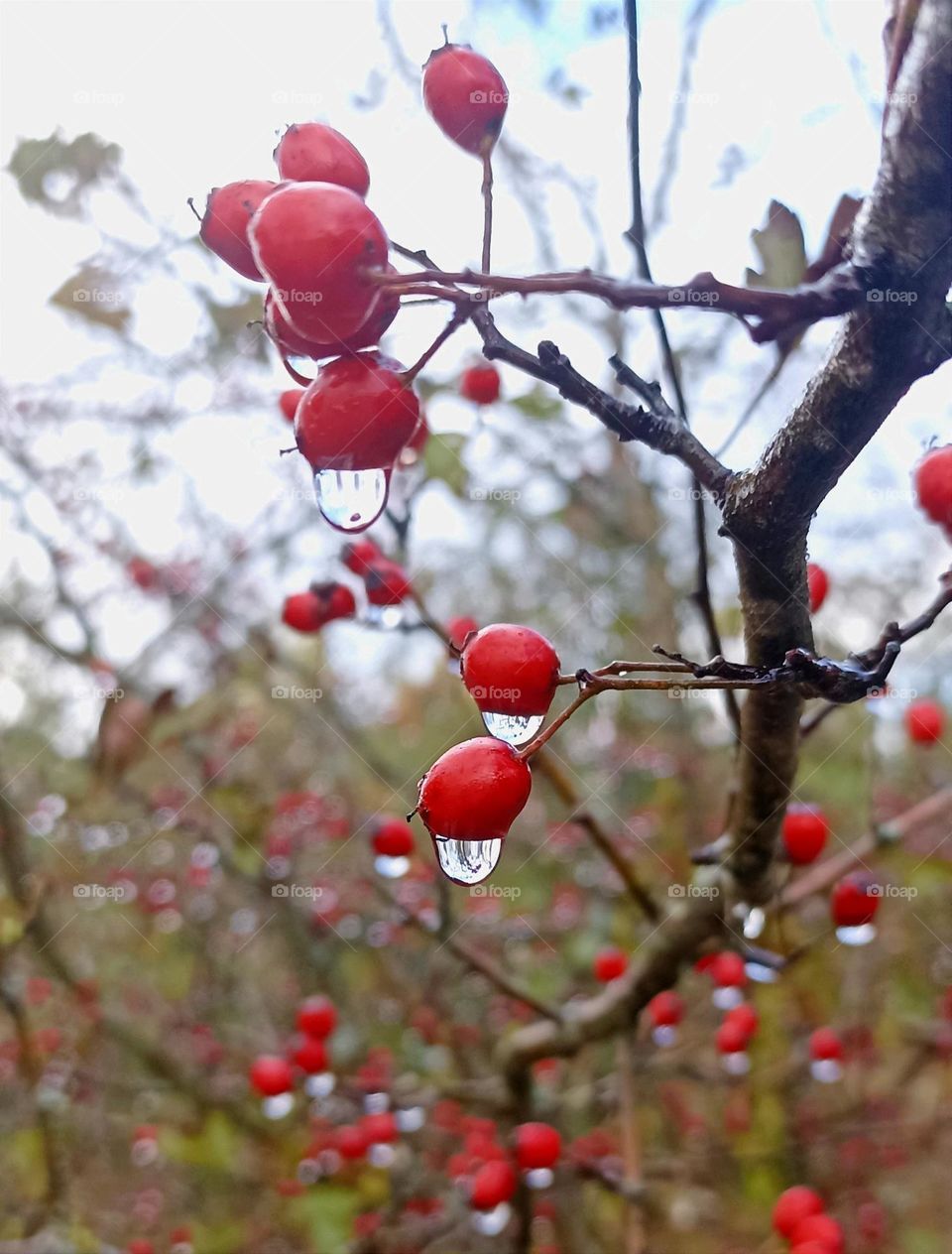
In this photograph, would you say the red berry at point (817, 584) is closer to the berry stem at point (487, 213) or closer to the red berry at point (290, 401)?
the berry stem at point (487, 213)

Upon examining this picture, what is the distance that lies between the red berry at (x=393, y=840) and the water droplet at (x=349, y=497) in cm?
100

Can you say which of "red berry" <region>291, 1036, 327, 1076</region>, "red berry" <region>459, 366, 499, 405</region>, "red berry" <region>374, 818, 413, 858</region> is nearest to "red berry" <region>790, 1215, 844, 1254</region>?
"red berry" <region>374, 818, 413, 858</region>

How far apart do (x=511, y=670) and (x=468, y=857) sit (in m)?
0.17

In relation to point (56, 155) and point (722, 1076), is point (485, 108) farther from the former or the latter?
point (722, 1076)

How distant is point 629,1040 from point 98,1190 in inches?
110

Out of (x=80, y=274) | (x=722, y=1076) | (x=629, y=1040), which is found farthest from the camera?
(x=722, y=1076)

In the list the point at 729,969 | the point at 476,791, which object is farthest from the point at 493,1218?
the point at 476,791

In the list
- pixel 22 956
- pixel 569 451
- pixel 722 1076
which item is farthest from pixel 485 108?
pixel 22 956

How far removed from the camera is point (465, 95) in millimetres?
826

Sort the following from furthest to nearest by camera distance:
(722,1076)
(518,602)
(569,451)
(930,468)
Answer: (518,602) → (569,451) → (722,1076) → (930,468)

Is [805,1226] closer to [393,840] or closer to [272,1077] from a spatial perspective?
[393,840]

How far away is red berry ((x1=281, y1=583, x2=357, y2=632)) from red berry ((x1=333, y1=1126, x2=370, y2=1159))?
1.54 m

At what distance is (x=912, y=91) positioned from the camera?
1.78ft

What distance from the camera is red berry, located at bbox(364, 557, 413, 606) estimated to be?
4.69 ft
